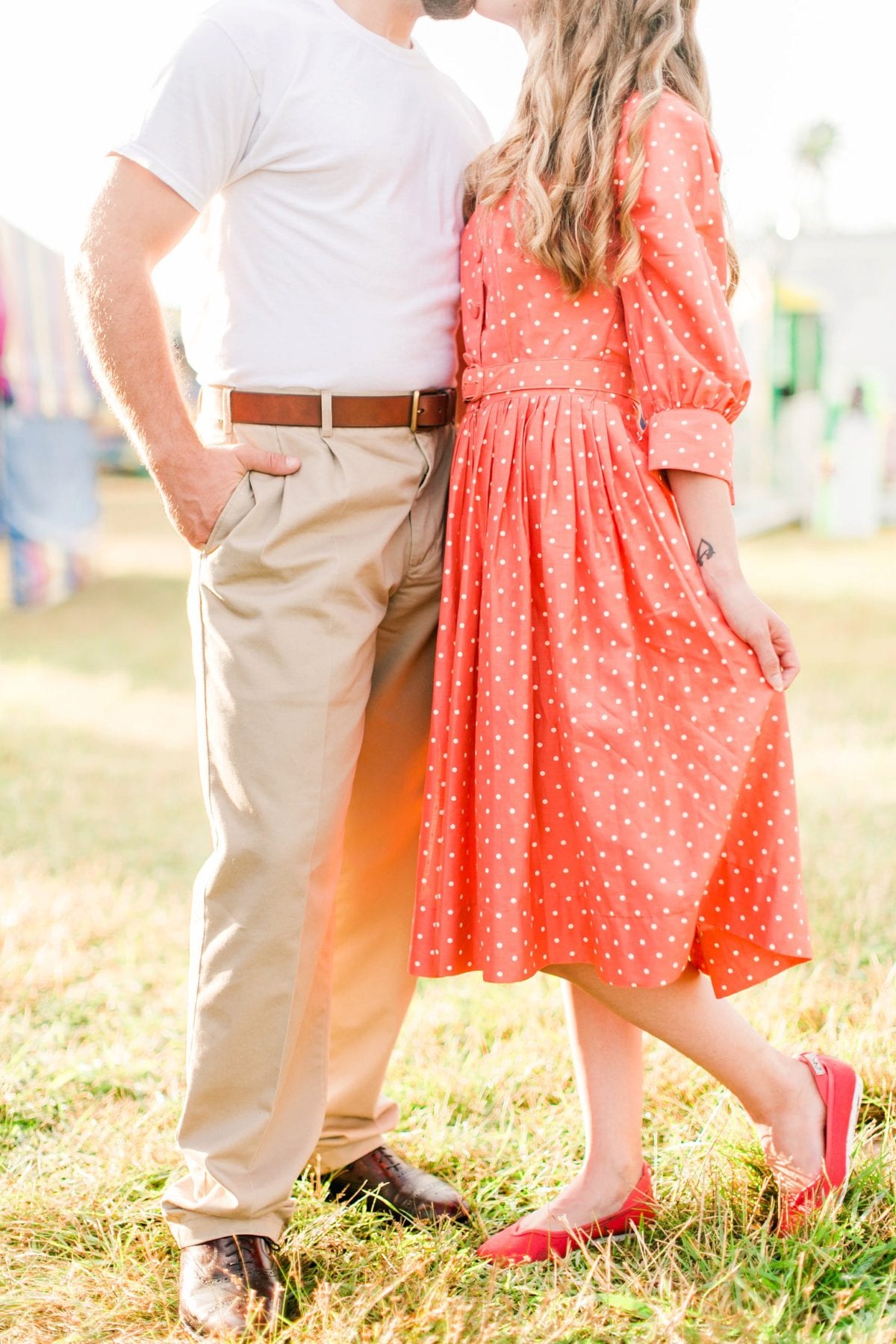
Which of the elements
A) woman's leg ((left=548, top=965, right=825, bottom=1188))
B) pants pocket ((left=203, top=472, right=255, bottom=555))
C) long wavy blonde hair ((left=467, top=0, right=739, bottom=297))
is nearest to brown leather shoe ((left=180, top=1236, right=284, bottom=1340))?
woman's leg ((left=548, top=965, right=825, bottom=1188))

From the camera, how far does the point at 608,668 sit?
5.46 ft

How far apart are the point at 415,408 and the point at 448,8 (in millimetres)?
595

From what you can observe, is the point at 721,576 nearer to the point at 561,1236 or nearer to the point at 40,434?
the point at 561,1236

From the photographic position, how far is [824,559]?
1108 centimetres

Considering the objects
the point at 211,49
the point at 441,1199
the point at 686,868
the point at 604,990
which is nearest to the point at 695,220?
the point at 211,49

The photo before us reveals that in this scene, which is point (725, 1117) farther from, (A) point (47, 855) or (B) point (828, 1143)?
(A) point (47, 855)

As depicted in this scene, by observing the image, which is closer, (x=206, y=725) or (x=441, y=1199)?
(x=206, y=725)

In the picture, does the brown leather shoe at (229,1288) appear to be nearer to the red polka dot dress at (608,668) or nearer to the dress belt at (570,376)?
the red polka dot dress at (608,668)

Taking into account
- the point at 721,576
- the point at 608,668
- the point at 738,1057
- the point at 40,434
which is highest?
the point at 40,434

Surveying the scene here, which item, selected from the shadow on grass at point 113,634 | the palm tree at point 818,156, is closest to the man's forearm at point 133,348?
the shadow on grass at point 113,634

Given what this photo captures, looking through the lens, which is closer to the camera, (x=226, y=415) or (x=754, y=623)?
(x=754, y=623)

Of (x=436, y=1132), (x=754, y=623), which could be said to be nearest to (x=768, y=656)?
(x=754, y=623)

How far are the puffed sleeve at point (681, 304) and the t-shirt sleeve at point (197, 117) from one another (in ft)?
1.67

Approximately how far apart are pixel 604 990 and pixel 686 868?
0.24m
